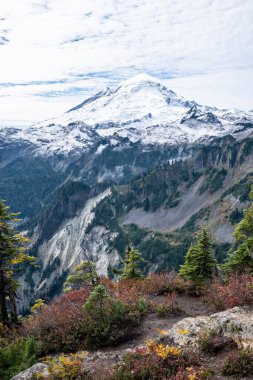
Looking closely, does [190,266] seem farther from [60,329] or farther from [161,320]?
[60,329]

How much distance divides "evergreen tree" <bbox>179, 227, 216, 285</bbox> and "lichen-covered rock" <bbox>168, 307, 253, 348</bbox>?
397 inches

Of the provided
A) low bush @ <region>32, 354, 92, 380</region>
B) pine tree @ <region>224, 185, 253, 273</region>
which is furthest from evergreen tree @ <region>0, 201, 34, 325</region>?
pine tree @ <region>224, 185, 253, 273</region>

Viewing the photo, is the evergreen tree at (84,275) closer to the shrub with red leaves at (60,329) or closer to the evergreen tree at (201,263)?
the evergreen tree at (201,263)

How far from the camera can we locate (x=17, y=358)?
18750 millimetres

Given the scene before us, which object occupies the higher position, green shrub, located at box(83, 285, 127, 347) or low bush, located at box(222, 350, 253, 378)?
low bush, located at box(222, 350, 253, 378)

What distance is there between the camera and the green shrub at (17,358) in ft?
56.8

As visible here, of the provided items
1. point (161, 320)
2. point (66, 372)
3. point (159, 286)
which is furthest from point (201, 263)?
point (66, 372)

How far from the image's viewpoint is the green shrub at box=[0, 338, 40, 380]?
56.8ft

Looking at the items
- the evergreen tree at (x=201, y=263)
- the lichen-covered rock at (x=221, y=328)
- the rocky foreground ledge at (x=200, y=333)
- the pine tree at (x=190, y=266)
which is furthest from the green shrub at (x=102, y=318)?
the evergreen tree at (x=201, y=263)

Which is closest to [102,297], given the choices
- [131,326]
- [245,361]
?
[131,326]

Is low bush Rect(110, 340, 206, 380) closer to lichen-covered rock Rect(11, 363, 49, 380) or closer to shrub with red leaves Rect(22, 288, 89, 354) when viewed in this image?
lichen-covered rock Rect(11, 363, 49, 380)

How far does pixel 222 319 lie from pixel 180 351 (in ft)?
11.8

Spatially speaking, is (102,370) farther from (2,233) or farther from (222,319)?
(2,233)

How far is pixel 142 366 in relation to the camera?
13445 mm
